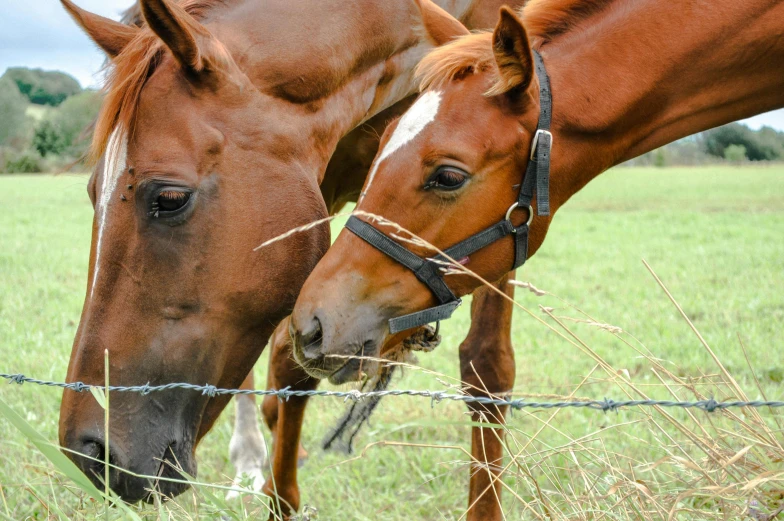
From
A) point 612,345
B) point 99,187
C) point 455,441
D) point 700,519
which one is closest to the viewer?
point 700,519

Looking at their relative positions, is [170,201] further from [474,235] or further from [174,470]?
[474,235]

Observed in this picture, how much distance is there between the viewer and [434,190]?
2.13 m

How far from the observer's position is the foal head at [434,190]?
6.77 feet

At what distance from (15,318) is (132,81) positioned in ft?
14.8

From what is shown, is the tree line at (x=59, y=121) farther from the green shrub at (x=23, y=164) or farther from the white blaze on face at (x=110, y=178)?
the green shrub at (x=23, y=164)

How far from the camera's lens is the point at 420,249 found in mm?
2141

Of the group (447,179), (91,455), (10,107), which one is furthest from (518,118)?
(10,107)

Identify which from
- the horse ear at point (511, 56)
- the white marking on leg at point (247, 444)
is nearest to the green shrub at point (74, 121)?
the horse ear at point (511, 56)

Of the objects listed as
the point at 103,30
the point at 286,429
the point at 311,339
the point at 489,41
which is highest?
the point at 103,30

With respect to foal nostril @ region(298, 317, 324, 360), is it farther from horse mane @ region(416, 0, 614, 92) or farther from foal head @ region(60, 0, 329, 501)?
horse mane @ region(416, 0, 614, 92)

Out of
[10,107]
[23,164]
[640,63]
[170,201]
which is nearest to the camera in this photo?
[170,201]

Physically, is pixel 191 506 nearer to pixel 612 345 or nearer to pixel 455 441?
pixel 455 441

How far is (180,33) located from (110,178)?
0.50m

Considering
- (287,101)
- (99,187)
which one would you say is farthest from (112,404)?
(287,101)
